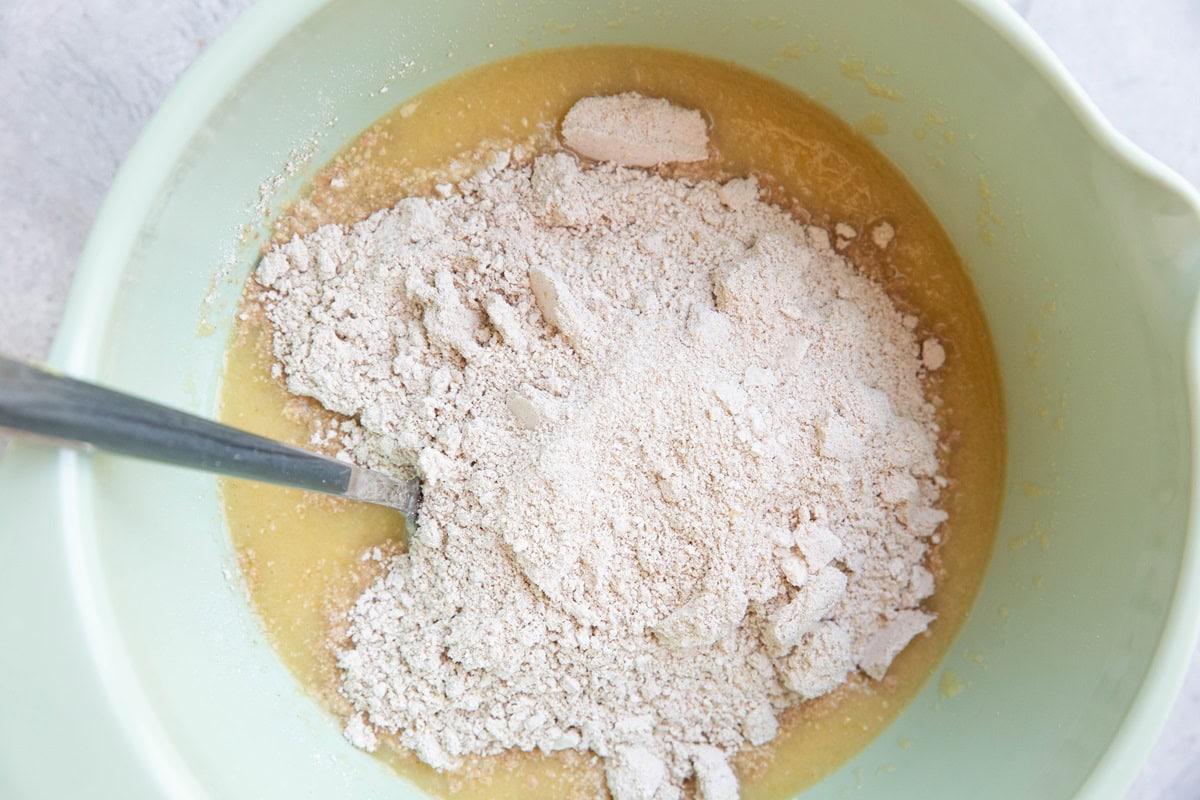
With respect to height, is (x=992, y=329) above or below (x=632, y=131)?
below

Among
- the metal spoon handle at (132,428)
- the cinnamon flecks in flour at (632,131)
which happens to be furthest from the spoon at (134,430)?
the cinnamon flecks in flour at (632,131)

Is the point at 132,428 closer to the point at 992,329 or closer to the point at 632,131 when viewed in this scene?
the point at 632,131

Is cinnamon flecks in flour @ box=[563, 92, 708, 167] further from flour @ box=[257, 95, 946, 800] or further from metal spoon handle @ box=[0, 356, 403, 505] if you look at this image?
metal spoon handle @ box=[0, 356, 403, 505]

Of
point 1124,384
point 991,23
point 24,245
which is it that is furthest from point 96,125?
point 1124,384

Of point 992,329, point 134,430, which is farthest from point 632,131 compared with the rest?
point 134,430

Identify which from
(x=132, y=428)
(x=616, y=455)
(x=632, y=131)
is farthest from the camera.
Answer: (x=632, y=131)
